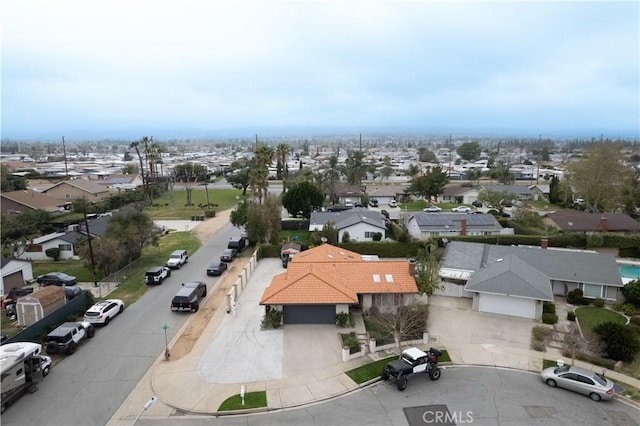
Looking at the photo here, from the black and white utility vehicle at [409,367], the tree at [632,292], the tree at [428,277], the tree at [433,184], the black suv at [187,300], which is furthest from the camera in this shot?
the tree at [433,184]

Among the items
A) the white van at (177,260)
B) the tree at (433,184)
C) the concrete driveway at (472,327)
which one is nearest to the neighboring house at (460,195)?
the tree at (433,184)

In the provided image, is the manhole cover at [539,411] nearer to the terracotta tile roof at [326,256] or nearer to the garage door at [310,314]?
the garage door at [310,314]

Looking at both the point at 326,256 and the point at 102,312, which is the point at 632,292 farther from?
the point at 102,312

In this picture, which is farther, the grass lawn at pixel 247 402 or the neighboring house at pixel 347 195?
the neighboring house at pixel 347 195

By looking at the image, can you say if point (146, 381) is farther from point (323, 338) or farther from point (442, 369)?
point (442, 369)

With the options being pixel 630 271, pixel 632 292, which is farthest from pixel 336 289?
pixel 630 271

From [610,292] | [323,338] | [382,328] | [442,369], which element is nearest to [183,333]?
[323,338]
